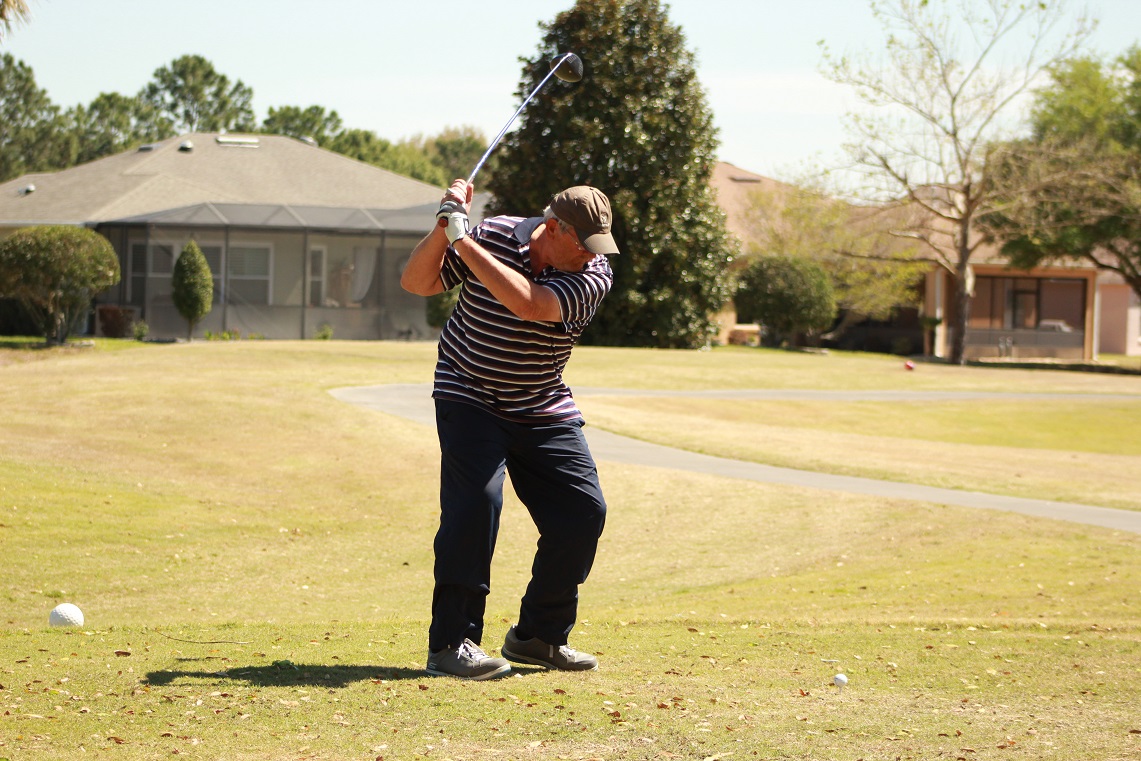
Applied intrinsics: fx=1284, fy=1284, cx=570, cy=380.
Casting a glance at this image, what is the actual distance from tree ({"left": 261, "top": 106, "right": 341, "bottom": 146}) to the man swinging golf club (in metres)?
67.7

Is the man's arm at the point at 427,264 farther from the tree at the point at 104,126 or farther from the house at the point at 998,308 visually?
the tree at the point at 104,126

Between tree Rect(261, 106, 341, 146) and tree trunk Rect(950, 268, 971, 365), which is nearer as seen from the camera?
tree trunk Rect(950, 268, 971, 365)

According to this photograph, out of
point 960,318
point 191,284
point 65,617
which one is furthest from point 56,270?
point 960,318

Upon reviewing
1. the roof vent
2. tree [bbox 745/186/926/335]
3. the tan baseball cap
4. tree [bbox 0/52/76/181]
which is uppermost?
tree [bbox 0/52/76/181]

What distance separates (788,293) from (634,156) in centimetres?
994

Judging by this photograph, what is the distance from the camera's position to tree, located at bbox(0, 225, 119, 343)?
27.4 meters

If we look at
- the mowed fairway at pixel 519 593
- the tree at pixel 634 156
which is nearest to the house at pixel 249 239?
the tree at pixel 634 156

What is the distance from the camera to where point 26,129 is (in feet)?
202

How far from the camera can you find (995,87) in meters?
41.5

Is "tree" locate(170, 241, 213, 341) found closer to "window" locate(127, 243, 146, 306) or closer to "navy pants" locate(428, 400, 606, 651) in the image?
"window" locate(127, 243, 146, 306)

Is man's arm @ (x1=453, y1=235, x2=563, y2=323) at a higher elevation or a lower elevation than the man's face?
lower

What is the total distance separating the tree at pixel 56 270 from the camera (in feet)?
89.8

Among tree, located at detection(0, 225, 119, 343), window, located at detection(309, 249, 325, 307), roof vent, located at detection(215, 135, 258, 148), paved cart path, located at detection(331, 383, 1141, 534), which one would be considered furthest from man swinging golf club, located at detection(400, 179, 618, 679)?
roof vent, located at detection(215, 135, 258, 148)

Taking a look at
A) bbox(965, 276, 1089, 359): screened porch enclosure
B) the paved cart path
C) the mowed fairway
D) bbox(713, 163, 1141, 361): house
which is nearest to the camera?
the mowed fairway
